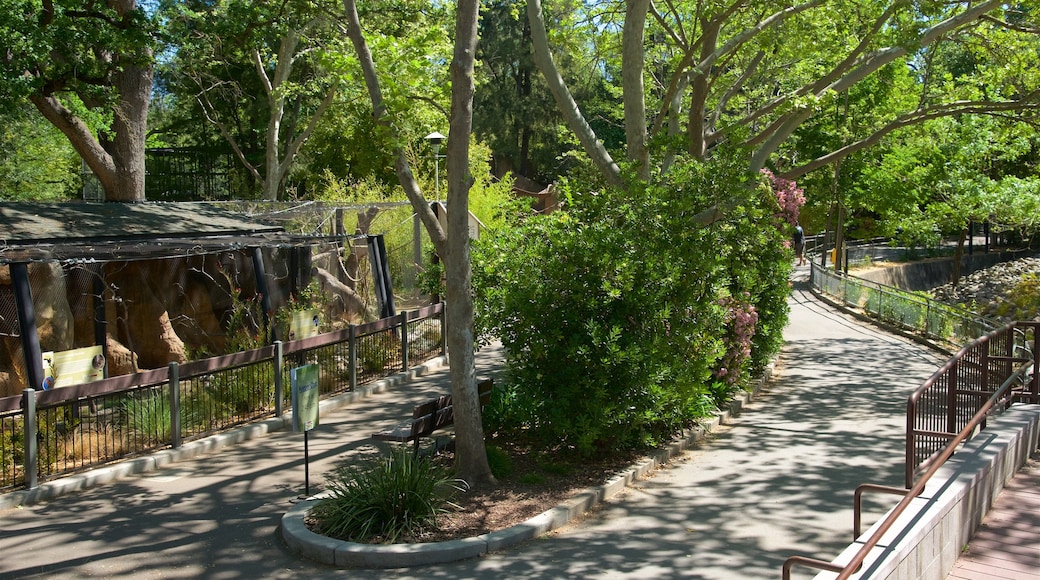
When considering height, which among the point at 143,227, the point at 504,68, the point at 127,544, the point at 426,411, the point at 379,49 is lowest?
the point at 127,544

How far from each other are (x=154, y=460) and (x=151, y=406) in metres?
0.77

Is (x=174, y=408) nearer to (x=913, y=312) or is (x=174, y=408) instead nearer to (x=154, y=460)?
(x=154, y=460)

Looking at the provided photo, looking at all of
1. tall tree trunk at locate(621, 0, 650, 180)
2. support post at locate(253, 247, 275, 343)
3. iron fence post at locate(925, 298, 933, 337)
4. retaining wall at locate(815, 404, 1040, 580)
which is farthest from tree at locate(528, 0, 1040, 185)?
support post at locate(253, 247, 275, 343)

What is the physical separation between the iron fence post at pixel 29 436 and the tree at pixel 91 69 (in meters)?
6.54

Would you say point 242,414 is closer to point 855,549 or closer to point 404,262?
point 855,549

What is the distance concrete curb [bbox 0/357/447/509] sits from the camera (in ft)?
31.1

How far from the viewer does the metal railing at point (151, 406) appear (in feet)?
32.6

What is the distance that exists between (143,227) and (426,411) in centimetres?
783

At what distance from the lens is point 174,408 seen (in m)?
11.2

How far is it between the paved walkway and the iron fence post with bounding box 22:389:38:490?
0.37 m

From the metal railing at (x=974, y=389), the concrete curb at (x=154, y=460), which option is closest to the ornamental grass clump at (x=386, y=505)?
the concrete curb at (x=154, y=460)

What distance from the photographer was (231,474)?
34.8ft

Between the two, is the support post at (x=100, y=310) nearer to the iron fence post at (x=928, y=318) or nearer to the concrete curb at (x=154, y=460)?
the concrete curb at (x=154, y=460)

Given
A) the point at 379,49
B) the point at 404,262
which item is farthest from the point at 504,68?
the point at 379,49
